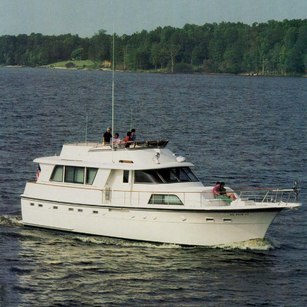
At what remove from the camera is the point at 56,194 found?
42.9 metres

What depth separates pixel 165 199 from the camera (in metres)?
40.8

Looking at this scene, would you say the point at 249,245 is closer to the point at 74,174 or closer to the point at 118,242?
the point at 118,242

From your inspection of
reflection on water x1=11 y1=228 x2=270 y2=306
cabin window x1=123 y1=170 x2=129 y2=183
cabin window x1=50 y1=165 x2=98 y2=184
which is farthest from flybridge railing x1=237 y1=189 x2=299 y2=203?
cabin window x1=50 y1=165 x2=98 y2=184

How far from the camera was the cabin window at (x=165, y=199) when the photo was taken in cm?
4062

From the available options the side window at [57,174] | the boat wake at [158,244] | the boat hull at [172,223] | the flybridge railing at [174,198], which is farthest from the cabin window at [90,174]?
the boat wake at [158,244]

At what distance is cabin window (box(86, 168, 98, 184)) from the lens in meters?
42.5

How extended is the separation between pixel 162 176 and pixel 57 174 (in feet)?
15.2

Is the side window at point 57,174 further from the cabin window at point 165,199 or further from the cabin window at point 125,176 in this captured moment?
the cabin window at point 165,199

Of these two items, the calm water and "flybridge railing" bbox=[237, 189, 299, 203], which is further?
"flybridge railing" bbox=[237, 189, 299, 203]

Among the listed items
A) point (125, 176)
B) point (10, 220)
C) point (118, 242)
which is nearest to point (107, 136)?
point (125, 176)

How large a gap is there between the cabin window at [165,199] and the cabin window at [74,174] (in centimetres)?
340

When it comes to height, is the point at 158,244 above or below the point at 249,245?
below

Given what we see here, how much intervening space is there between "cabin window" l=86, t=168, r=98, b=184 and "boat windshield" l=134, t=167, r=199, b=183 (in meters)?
1.78

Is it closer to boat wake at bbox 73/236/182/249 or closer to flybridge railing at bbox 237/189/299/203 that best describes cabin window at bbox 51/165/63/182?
boat wake at bbox 73/236/182/249
